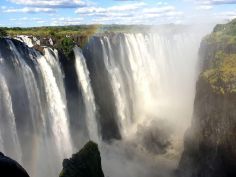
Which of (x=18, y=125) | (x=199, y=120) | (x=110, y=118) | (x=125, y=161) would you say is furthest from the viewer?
(x=110, y=118)

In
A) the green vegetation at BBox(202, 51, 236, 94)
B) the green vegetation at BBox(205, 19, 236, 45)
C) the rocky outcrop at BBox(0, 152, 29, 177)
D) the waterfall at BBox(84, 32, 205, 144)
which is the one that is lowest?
the waterfall at BBox(84, 32, 205, 144)

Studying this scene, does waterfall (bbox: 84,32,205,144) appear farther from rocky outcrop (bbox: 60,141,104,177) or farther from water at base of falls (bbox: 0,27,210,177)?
rocky outcrop (bbox: 60,141,104,177)

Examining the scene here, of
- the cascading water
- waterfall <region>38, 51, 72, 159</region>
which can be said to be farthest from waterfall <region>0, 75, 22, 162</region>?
waterfall <region>38, 51, 72, 159</region>

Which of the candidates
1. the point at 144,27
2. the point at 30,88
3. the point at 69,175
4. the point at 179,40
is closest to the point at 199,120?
the point at 30,88

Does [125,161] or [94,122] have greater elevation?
[94,122]

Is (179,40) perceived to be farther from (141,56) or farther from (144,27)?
(141,56)

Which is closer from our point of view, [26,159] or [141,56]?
[26,159]

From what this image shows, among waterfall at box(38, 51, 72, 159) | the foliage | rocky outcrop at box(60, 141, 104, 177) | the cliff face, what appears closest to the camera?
rocky outcrop at box(60, 141, 104, 177)
